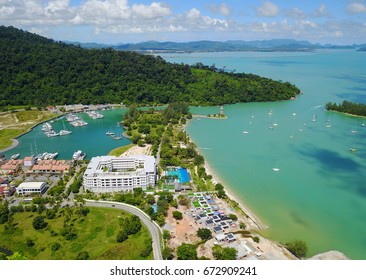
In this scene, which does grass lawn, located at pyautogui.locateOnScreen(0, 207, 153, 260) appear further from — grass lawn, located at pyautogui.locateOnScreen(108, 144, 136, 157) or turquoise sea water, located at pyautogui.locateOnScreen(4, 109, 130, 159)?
turquoise sea water, located at pyautogui.locateOnScreen(4, 109, 130, 159)

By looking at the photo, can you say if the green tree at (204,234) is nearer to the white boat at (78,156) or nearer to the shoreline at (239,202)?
the shoreline at (239,202)

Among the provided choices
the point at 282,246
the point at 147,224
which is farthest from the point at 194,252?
the point at 282,246

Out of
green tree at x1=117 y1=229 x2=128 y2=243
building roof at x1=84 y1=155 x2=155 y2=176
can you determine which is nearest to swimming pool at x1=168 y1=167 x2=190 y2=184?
building roof at x1=84 y1=155 x2=155 y2=176

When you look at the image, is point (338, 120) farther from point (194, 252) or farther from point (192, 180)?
point (194, 252)
